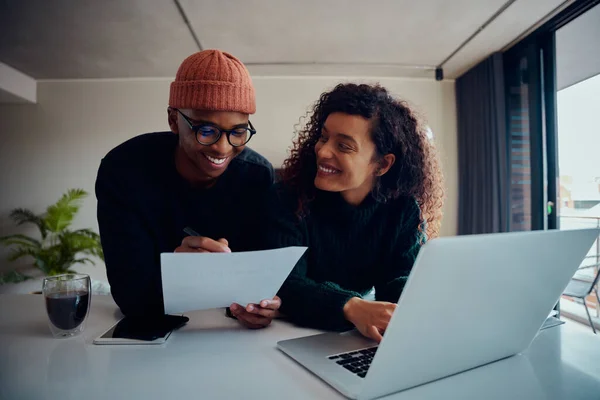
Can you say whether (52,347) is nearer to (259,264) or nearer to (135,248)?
(135,248)

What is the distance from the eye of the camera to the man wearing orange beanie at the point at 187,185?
986 mm

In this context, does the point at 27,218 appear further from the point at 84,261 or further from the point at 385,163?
the point at 385,163

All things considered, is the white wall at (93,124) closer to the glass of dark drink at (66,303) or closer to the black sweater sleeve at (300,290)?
the black sweater sleeve at (300,290)

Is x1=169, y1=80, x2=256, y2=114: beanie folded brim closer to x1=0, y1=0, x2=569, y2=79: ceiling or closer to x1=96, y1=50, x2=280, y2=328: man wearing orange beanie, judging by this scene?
x1=96, y1=50, x2=280, y2=328: man wearing orange beanie

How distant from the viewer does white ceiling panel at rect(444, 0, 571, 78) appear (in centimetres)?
311

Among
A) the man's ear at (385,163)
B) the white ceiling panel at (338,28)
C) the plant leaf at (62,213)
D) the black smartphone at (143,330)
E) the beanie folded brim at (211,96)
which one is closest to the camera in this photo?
the black smartphone at (143,330)

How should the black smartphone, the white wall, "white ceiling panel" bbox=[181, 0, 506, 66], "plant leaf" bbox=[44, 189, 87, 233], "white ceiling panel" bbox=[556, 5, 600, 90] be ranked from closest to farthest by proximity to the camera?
the black smartphone → "white ceiling panel" bbox=[181, 0, 506, 66] → "white ceiling panel" bbox=[556, 5, 600, 90] → "plant leaf" bbox=[44, 189, 87, 233] → the white wall

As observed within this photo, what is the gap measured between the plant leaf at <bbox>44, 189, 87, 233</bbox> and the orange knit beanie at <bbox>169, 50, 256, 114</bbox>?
13.6 feet

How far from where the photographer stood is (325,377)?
2.05 ft

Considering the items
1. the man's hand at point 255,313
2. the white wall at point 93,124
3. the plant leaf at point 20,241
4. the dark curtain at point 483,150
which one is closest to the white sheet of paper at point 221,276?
the man's hand at point 255,313

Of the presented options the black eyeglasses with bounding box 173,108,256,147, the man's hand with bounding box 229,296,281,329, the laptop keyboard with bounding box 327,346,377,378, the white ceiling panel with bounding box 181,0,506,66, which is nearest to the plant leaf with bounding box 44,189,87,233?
the white ceiling panel with bounding box 181,0,506,66

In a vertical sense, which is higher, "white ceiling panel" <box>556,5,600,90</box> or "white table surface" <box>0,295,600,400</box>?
"white ceiling panel" <box>556,5,600,90</box>

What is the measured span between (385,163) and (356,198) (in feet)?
0.49

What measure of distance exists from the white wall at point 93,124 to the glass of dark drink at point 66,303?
13.1ft
